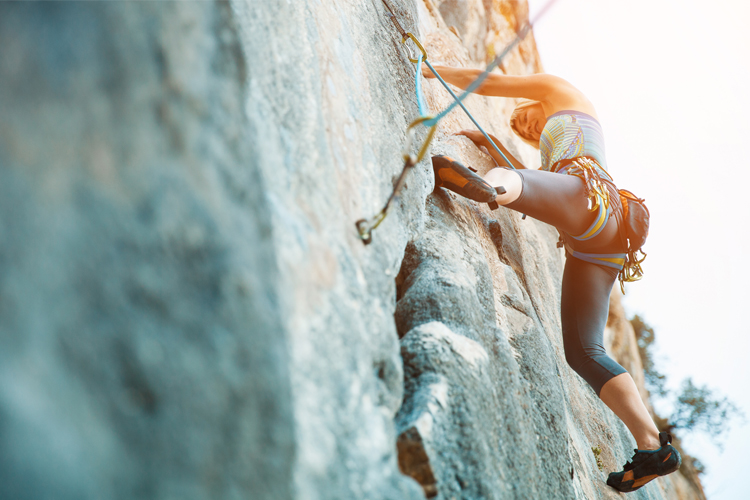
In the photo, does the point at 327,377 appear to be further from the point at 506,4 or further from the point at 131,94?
the point at 506,4

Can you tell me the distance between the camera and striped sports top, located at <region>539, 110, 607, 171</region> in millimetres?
2537

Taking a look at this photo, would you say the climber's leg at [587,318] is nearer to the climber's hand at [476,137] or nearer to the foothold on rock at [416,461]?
the climber's hand at [476,137]

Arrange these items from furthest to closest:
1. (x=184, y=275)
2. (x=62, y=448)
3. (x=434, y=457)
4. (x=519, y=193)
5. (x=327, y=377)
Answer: (x=519, y=193), (x=434, y=457), (x=327, y=377), (x=184, y=275), (x=62, y=448)

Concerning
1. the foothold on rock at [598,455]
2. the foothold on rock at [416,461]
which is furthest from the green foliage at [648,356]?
the foothold on rock at [416,461]

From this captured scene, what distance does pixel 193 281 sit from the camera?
2.36ft

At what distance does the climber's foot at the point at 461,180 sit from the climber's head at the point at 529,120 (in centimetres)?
139

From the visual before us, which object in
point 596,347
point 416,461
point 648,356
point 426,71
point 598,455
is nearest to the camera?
point 416,461

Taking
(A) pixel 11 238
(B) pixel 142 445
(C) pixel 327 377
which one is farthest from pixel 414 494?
(A) pixel 11 238

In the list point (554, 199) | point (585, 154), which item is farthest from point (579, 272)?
point (585, 154)

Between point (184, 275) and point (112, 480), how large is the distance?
312 mm

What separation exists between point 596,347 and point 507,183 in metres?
1.03

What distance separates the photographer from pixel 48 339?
62 cm

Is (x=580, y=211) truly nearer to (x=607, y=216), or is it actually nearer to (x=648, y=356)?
(x=607, y=216)

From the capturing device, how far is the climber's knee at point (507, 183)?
2.10 metres
